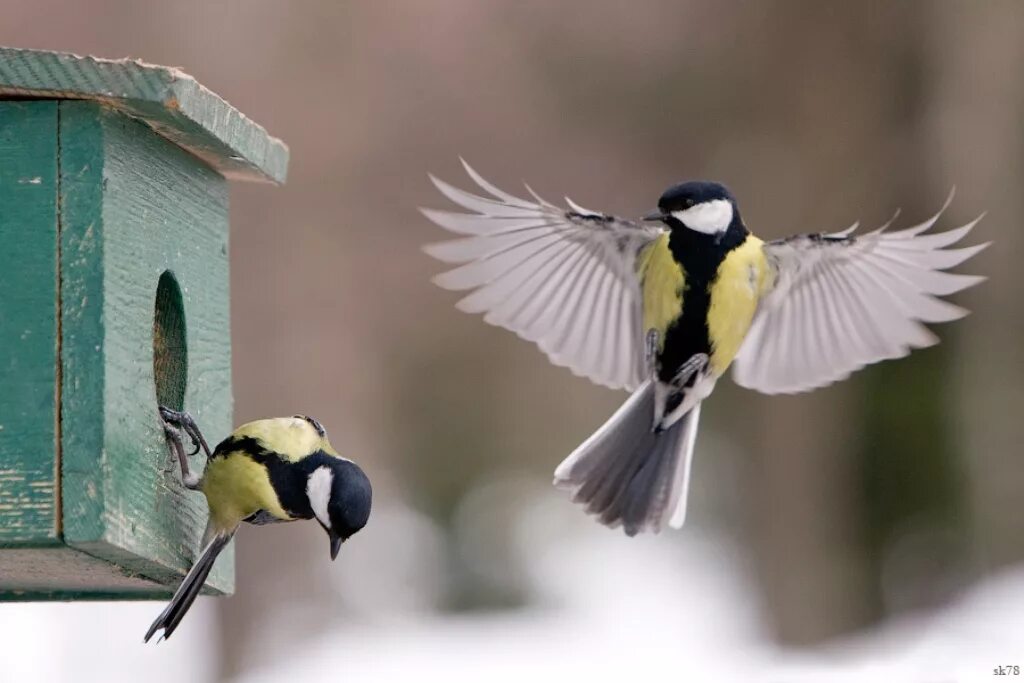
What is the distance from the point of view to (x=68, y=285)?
106 inches

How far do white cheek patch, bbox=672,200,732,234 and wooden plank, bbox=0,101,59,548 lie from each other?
1.32 metres

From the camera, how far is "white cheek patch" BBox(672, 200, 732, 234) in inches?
134

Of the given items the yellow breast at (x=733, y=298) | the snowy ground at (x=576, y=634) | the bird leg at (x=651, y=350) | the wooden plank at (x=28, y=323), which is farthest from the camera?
the snowy ground at (x=576, y=634)

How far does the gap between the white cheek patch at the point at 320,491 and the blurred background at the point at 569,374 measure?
2.66 metres

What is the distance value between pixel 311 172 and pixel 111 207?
3.22 metres

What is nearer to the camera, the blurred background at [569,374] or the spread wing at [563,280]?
the spread wing at [563,280]

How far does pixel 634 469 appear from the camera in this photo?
387cm

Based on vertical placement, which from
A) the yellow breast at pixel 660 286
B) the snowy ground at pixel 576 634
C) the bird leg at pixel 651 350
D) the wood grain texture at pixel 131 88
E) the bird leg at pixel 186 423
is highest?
the wood grain texture at pixel 131 88

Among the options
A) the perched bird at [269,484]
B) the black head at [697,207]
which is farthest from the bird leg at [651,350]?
the perched bird at [269,484]

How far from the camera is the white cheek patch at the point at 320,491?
2854 millimetres

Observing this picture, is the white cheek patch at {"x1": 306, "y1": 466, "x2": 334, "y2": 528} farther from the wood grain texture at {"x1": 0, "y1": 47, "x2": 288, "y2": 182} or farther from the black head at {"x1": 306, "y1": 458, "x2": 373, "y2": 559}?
the wood grain texture at {"x1": 0, "y1": 47, "x2": 288, "y2": 182}

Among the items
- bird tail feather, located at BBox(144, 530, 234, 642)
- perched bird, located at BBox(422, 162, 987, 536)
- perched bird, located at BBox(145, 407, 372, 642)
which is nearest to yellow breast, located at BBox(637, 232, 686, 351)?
perched bird, located at BBox(422, 162, 987, 536)

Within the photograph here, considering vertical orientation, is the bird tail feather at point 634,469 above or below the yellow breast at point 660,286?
below

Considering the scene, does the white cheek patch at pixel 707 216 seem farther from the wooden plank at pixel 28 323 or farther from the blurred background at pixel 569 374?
the blurred background at pixel 569 374
